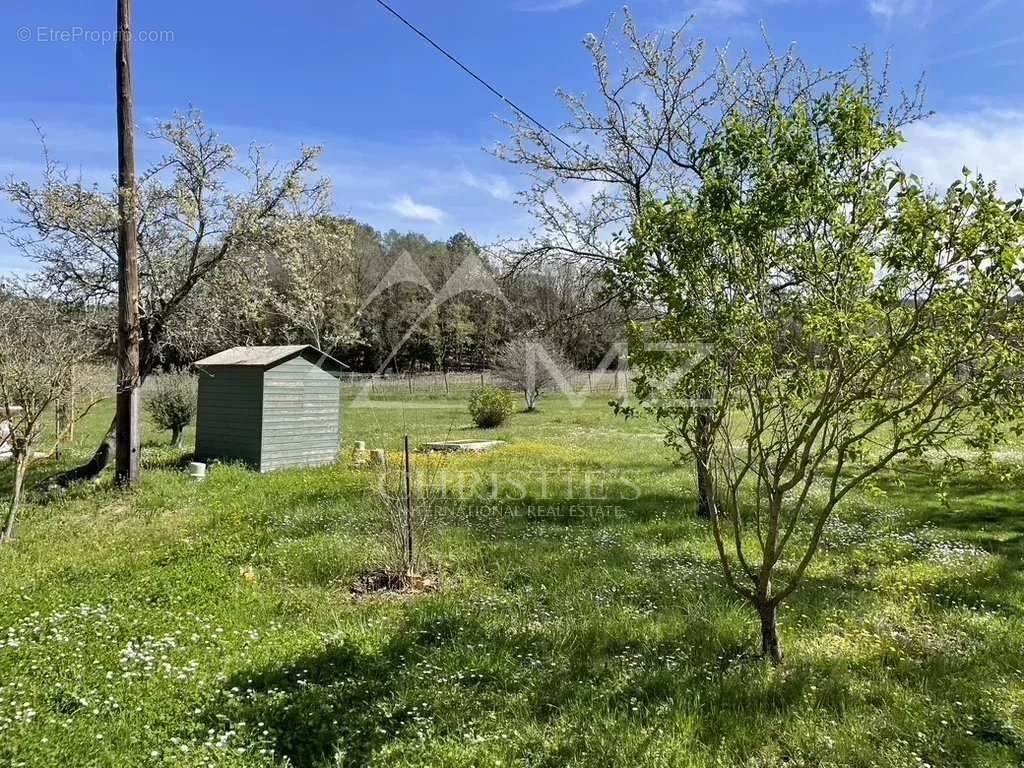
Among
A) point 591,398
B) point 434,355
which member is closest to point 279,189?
point 591,398

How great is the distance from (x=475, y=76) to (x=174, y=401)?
1042cm

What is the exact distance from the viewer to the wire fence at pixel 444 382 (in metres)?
27.9

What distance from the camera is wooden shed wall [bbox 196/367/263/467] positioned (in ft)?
35.1

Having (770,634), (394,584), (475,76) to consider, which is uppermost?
(475,76)

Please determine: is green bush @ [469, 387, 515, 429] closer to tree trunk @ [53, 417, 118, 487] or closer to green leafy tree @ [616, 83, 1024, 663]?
tree trunk @ [53, 417, 118, 487]

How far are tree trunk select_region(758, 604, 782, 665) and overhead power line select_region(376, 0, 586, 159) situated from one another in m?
6.28

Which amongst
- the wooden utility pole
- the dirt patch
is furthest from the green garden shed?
the dirt patch

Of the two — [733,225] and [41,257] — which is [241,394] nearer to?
[41,257]

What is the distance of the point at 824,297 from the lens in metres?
3.18

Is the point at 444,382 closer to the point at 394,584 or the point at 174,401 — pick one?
the point at 174,401

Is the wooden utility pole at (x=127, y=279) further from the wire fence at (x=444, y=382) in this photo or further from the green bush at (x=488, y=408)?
the wire fence at (x=444, y=382)

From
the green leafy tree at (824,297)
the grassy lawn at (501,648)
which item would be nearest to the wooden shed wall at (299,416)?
the grassy lawn at (501,648)

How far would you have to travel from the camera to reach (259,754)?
2.77m

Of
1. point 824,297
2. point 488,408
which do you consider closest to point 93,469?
point 824,297
